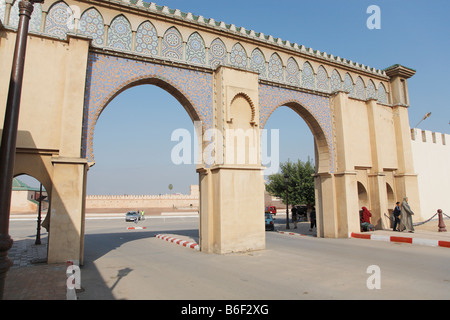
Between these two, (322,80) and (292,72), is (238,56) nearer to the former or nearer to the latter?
(292,72)

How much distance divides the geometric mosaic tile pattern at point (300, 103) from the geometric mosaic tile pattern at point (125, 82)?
2.01 metres

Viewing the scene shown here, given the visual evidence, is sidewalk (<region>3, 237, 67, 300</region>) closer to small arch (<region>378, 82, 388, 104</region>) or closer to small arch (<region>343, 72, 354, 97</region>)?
small arch (<region>343, 72, 354, 97</region>)

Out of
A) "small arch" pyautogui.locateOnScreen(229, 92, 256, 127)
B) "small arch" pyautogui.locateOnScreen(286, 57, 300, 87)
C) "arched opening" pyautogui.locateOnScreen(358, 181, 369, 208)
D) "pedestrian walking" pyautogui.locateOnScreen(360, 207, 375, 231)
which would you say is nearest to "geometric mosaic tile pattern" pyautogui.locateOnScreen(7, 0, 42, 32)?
"small arch" pyautogui.locateOnScreen(229, 92, 256, 127)

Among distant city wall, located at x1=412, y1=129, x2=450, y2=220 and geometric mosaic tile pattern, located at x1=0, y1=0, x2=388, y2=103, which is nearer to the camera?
geometric mosaic tile pattern, located at x1=0, y1=0, x2=388, y2=103

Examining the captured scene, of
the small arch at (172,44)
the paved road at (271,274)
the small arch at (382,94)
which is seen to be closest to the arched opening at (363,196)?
the paved road at (271,274)

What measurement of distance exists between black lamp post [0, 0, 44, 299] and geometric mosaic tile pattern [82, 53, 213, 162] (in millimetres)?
4541

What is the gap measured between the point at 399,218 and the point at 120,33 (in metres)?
12.8

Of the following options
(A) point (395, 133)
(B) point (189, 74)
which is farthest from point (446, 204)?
(B) point (189, 74)

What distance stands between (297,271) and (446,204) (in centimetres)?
1457

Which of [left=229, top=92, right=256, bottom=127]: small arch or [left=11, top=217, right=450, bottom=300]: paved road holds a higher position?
[left=229, top=92, right=256, bottom=127]: small arch

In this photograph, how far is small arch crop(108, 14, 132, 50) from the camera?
8680 millimetres

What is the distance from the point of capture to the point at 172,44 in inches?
373

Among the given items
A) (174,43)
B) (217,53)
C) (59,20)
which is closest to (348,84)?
(217,53)

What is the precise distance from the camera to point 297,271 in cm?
646
